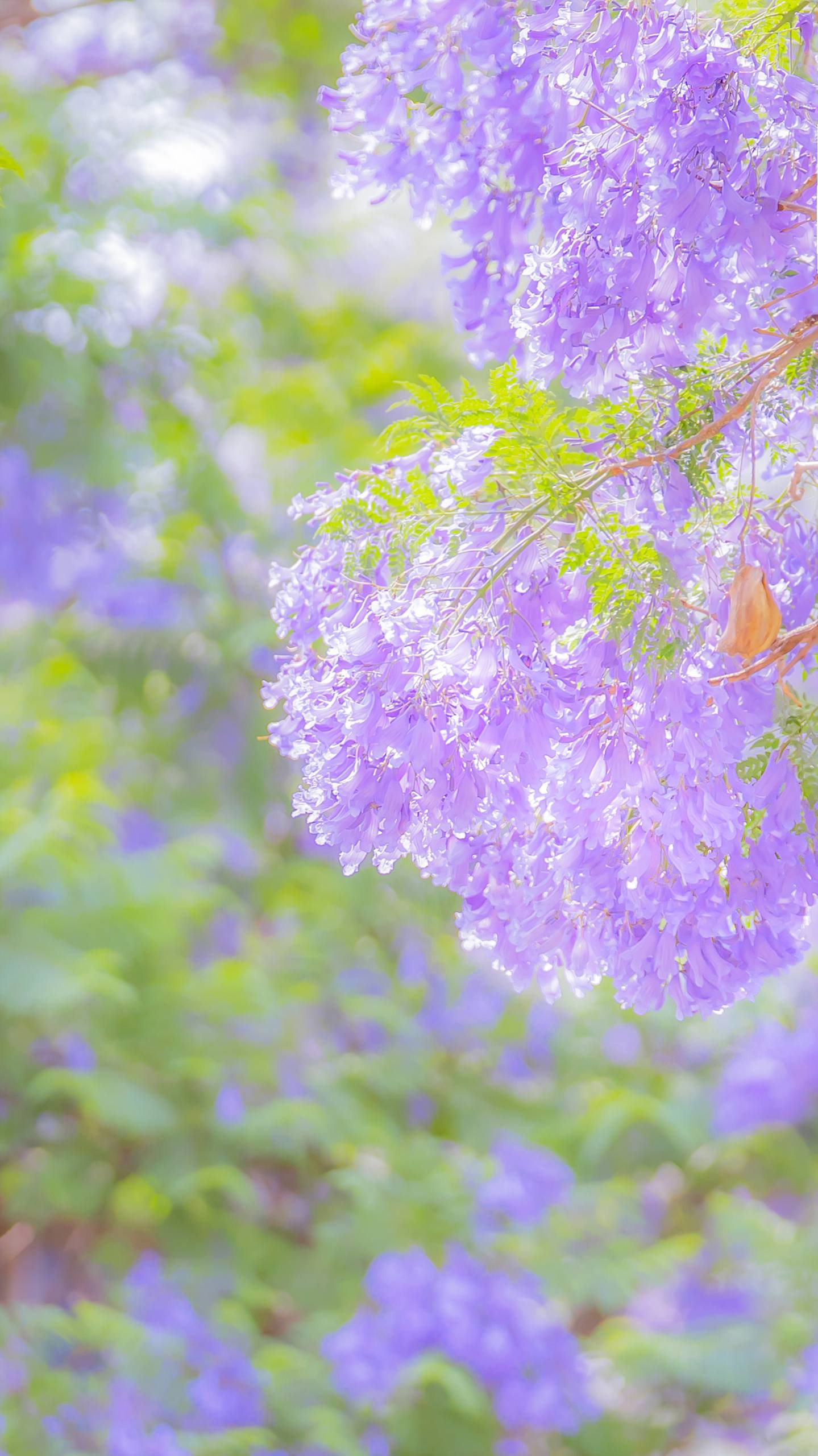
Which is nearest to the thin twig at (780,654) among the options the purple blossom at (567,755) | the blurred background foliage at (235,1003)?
the purple blossom at (567,755)

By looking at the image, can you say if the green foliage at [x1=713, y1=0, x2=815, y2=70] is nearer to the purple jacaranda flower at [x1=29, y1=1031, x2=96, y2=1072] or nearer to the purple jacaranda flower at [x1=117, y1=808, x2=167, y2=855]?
the purple jacaranda flower at [x1=29, y1=1031, x2=96, y2=1072]

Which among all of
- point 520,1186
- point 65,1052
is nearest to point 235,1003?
point 65,1052

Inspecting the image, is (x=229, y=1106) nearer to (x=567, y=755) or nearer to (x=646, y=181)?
(x=567, y=755)

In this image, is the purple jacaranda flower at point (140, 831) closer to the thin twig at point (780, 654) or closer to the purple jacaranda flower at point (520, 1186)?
the purple jacaranda flower at point (520, 1186)

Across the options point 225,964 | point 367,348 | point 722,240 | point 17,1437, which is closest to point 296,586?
point 722,240

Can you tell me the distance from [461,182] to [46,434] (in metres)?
1.79

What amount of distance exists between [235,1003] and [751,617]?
2197 millimetres

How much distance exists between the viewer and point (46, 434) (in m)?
2.57

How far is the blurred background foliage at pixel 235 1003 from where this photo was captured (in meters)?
2.40


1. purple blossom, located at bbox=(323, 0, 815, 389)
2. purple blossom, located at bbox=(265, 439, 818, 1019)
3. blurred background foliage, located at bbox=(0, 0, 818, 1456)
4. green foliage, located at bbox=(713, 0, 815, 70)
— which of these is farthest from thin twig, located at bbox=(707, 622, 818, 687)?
blurred background foliage, located at bbox=(0, 0, 818, 1456)

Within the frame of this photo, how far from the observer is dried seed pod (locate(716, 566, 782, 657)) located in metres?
0.74

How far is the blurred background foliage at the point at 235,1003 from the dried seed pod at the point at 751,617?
5.47 feet

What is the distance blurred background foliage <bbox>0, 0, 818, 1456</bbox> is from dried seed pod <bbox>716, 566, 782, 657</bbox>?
167 cm

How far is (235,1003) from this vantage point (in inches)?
108
